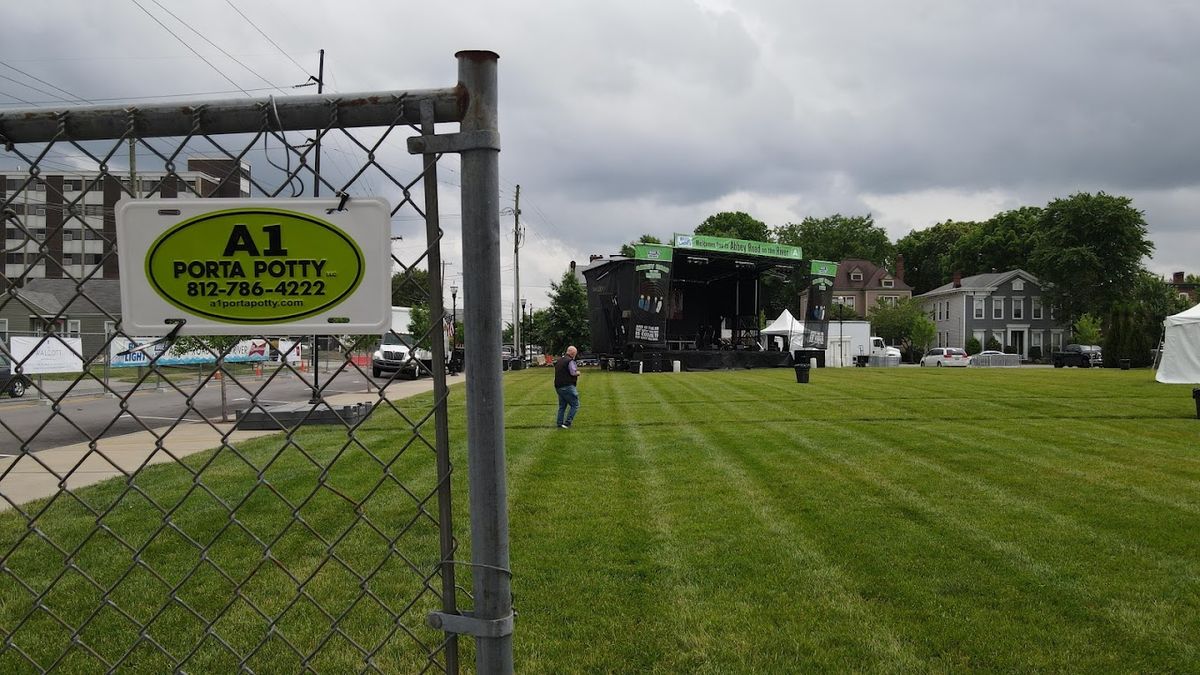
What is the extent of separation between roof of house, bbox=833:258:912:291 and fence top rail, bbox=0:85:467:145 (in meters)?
82.8

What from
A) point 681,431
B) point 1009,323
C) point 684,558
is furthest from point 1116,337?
point 684,558

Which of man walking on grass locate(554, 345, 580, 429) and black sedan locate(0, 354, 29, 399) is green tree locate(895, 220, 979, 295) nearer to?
man walking on grass locate(554, 345, 580, 429)

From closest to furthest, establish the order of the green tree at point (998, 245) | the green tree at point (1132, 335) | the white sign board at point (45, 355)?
the white sign board at point (45, 355), the green tree at point (1132, 335), the green tree at point (998, 245)

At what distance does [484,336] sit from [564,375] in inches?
471

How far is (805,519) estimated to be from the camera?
6305 mm

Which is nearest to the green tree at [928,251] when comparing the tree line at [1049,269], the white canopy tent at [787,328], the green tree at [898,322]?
the tree line at [1049,269]

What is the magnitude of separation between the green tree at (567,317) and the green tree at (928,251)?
52.7m

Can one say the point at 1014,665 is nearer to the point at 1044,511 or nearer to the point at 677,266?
the point at 1044,511

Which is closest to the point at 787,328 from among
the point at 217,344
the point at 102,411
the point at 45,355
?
the point at 102,411

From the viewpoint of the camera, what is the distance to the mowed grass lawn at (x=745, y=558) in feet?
12.3

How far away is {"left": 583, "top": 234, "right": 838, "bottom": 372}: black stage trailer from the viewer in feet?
109

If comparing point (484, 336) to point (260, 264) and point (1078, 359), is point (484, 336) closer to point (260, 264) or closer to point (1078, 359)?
point (260, 264)

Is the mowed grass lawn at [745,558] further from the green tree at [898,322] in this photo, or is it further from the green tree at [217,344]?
the green tree at [898,322]

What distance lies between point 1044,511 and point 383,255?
257 inches
